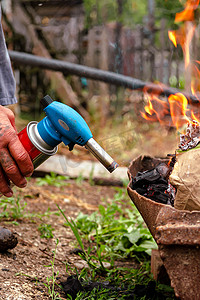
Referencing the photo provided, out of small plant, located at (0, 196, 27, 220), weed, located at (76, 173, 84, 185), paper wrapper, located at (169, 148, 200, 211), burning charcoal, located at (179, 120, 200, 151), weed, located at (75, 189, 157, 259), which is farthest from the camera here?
weed, located at (76, 173, 84, 185)

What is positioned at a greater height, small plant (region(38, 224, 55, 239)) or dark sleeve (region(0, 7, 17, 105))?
dark sleeve (region(0, 7, 17, 105))

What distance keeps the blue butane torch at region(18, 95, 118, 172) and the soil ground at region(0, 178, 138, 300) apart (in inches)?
26.5

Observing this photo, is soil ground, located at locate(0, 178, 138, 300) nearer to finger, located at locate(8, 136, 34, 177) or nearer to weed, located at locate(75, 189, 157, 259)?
weed, located at locate(75, 189, 157, 259)

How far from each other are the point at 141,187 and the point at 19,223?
132cm

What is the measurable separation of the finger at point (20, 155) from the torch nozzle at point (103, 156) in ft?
0.91

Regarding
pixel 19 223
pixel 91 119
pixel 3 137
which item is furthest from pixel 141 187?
pixel 91 119

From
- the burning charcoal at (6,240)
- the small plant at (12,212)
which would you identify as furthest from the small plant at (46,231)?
the burning charcoal at (6,240)

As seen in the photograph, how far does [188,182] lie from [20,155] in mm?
717

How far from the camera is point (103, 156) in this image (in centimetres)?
155

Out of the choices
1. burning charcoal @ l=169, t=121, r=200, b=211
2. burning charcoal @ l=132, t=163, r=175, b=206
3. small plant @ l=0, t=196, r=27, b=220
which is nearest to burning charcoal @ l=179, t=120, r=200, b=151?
burning charcoal @ l=169, t=121, r=200, b=211

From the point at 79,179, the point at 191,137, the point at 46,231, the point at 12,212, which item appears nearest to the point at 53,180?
the point at 79,179

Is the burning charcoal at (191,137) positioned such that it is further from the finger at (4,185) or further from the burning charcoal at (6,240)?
the burning charcoal at (6,240)

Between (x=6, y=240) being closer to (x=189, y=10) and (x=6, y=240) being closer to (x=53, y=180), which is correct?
(x=53, y=180)

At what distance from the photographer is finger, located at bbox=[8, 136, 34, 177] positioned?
4.95 feet
